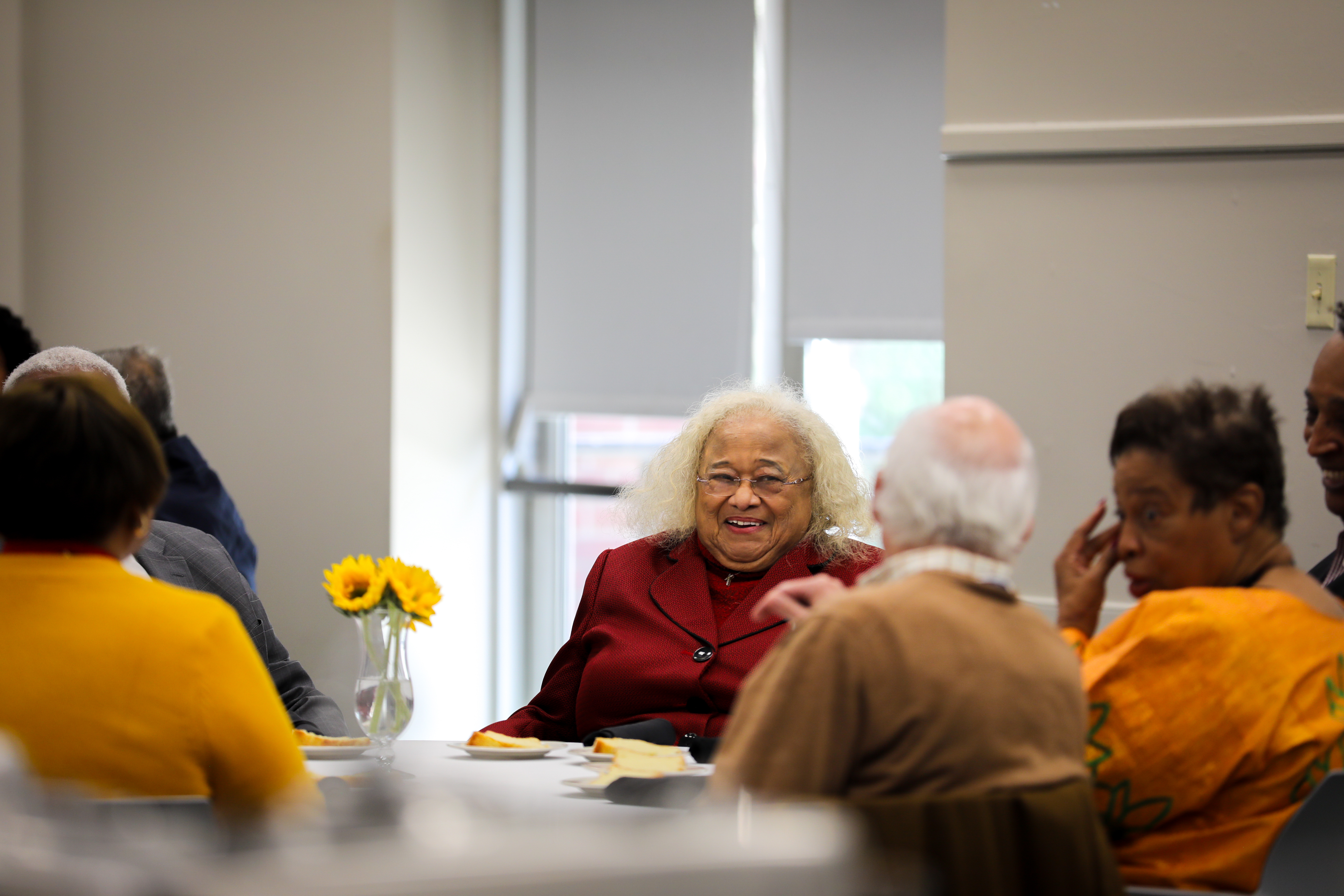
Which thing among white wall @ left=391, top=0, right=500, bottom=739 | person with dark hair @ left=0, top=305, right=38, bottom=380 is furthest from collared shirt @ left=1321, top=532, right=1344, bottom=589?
person with dark hair @ left=0, top=305, right=38, bottom=380

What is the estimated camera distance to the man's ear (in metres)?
1.64

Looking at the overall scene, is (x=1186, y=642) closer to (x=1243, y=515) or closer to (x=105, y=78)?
(x=1243, y=515)

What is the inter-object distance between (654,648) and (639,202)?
2069 mm

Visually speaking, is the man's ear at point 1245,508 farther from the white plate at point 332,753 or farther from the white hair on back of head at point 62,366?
the white hair on back of head at point 62,366

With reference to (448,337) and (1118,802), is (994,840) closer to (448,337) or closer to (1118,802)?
(1118,802)

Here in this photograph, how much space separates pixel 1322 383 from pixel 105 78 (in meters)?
3.86

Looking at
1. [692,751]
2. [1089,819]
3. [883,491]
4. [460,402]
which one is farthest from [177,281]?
[1089,819]

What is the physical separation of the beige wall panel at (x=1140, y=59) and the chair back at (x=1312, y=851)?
5.62 feet

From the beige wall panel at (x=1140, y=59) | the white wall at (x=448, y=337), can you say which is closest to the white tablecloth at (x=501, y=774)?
the beige wall panel at (x=1140, y=59)

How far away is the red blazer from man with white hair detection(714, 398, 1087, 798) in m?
1.12

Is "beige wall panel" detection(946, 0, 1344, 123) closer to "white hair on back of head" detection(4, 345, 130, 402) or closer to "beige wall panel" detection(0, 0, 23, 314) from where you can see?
"white hair on back of head" detection(4, 345, 130, 402)

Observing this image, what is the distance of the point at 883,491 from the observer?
4.85 feet

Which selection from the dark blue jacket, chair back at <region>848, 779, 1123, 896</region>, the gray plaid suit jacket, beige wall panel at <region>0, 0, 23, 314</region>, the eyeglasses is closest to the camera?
chair back at <region>848, 779, 1123, 896</region>

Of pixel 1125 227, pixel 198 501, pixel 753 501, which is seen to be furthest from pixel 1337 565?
pixel 198 501
